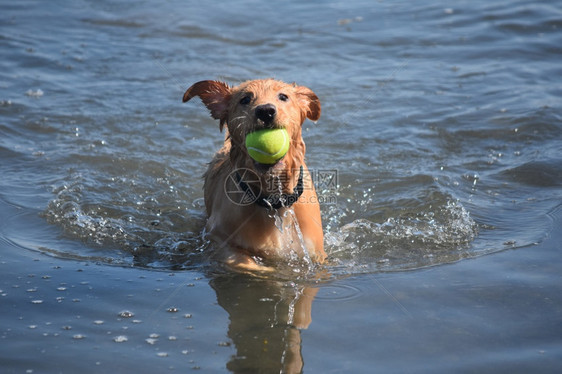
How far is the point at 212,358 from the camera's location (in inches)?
155

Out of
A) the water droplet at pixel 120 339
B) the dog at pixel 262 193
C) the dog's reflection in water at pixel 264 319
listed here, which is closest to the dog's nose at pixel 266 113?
the dog at pixel 262 193

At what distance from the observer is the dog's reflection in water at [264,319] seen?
390 centimetres

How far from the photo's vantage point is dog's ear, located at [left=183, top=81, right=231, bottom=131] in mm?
5355

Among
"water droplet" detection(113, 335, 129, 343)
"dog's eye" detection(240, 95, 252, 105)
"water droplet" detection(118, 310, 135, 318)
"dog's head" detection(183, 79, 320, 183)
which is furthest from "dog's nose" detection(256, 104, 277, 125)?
"water droplet" detection(113, 335, 129, 343)

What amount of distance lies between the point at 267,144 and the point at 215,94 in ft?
3.01

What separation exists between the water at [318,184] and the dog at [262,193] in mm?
198

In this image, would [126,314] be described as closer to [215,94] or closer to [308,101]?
[215,94]

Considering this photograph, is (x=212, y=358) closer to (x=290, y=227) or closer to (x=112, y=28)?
(x=290, y=227)

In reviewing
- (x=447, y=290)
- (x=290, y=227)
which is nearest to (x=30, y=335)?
(x=290, y=227)

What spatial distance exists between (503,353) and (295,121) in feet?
7.14

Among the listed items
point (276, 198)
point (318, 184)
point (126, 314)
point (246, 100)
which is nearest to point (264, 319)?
point (126, 314)

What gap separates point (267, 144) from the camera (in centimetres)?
469

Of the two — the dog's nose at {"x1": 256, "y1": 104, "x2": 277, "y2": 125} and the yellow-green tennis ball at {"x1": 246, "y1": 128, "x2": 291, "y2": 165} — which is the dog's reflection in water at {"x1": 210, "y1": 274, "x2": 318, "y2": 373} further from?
the dog's nose at {"x1": 256, "y1": 104, "x2": 277, "y2": 125}

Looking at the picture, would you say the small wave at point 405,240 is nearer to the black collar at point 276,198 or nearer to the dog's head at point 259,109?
the black collar at point 276,198
